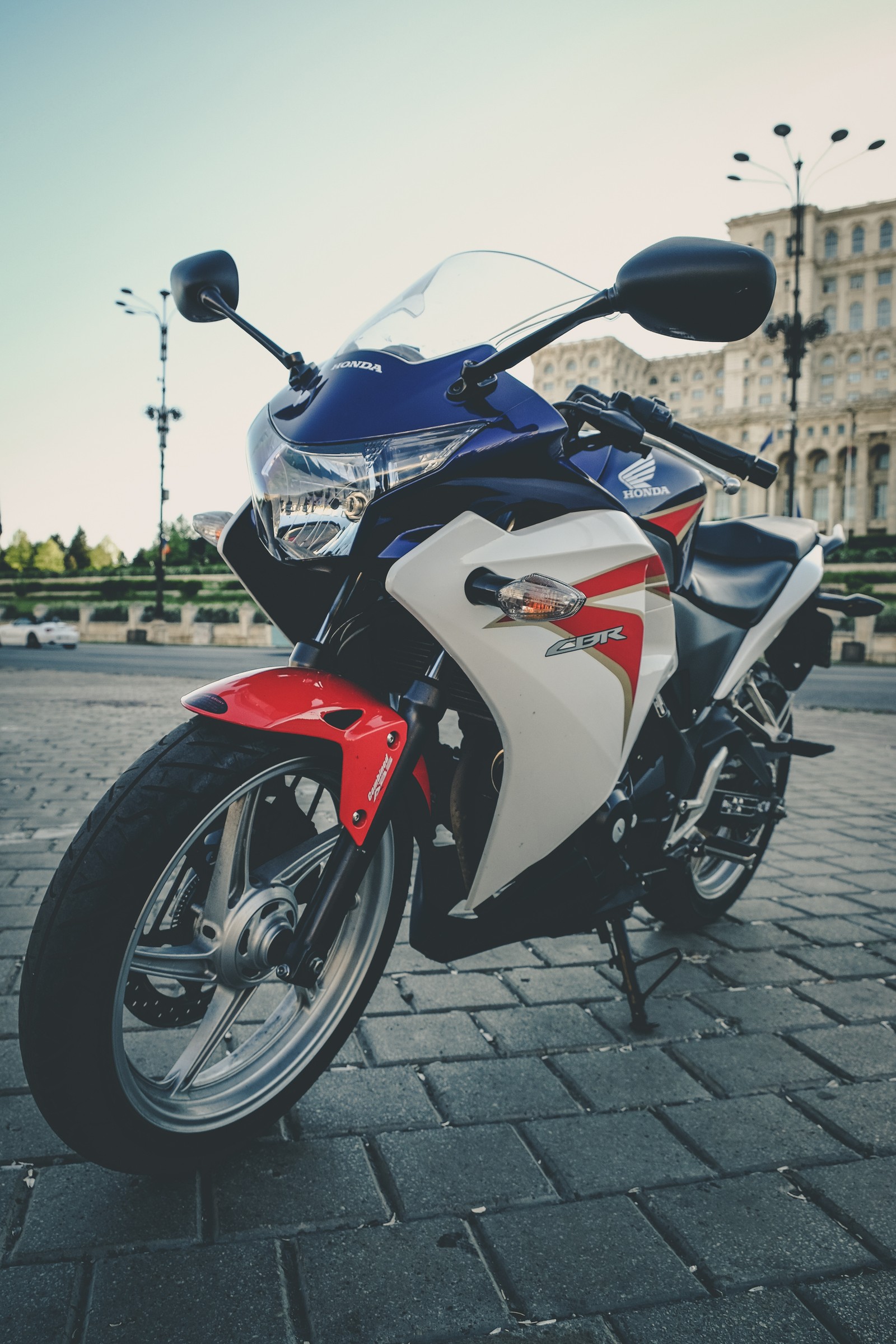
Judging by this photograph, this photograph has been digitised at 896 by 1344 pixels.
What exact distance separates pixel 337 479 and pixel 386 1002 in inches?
57.7

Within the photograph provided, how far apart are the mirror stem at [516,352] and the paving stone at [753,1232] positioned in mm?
1492

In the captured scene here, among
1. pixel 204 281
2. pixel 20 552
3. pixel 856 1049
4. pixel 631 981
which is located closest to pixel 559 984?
pixel 631 981

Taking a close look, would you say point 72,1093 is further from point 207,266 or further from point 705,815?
point 705,815

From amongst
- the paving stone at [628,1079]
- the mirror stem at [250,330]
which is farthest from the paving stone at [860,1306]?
the mirror stem at [250,330]

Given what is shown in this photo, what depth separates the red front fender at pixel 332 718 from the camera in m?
1.67

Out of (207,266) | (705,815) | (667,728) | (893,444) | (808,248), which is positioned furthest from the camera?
(808,248)

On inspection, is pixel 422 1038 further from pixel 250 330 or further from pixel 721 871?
pixel 250 330

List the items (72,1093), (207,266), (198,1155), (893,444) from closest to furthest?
(72,1093), (198,1155), (207,266), (893,444)

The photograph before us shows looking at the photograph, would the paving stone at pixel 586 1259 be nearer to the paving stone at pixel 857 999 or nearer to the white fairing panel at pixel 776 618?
the paving stone at pixel 857 999

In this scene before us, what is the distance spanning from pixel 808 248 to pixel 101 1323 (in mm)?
101206

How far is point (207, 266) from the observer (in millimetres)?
2117

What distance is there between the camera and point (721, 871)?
326 cm

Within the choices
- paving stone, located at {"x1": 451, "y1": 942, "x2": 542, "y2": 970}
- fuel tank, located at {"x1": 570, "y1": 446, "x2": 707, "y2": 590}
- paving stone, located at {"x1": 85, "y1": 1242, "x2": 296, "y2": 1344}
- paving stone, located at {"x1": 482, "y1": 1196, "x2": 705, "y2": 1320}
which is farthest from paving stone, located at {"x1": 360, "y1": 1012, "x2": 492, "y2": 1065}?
fuel tank, located at {"x1": 570, "y1": 446, "x2": 707, "y2": 590}

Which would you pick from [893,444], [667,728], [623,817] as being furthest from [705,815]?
[893,444]
